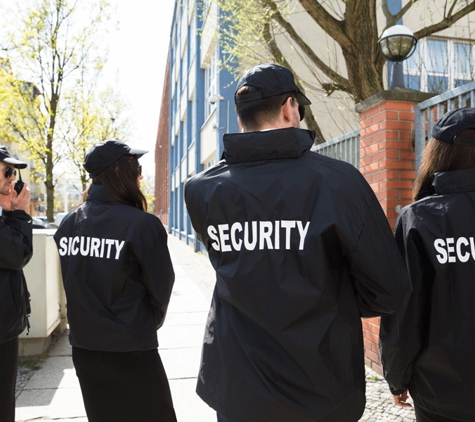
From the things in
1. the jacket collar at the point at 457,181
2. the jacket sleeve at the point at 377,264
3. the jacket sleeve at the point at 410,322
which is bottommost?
the jacket sleeve at the point at 410,322

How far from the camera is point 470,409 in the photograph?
191 centimetres

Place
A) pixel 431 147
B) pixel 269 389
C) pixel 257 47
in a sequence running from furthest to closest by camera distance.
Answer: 1. pixel 257 47
2. pixel 431 147
3. pixel 269 389

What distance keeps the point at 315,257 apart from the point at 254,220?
243mm

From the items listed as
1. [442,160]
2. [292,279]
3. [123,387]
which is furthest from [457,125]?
[123,387]

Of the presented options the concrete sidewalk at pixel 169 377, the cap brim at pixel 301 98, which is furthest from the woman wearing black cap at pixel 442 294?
the concrete sidewalk at pixel 169 377

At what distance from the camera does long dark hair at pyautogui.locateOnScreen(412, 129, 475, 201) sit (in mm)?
2074

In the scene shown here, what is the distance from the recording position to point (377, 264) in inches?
61.7

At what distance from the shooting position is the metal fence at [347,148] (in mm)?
5367

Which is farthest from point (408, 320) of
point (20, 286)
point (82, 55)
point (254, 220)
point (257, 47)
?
point (82, 55)

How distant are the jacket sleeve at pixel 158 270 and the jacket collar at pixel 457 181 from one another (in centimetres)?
141

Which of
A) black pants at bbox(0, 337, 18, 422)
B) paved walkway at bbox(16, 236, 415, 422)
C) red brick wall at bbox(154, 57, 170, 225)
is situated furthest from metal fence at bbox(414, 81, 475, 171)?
red brick wall at bbox(154, 57, 170, 225)

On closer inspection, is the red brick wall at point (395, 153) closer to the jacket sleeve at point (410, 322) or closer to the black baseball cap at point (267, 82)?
the jacket sleeve at point (410, 322)

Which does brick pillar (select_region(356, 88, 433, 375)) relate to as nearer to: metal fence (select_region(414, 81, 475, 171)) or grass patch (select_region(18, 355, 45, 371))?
metal fence (select_region(414, 81, 475, 171))

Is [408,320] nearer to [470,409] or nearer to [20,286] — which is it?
[470,409]
